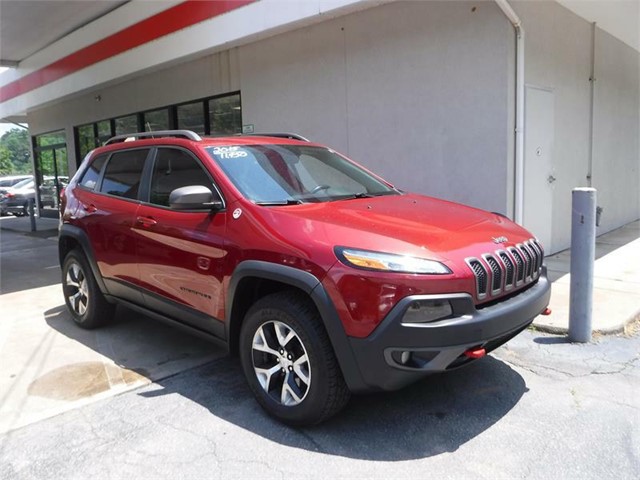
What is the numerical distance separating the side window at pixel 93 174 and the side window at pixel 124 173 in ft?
0.53

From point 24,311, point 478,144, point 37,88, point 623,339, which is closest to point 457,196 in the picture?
point 478,144

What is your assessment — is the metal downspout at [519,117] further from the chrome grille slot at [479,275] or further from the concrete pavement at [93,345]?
the chrome grille slot at [479,275]

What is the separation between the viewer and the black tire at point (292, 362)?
3037mm

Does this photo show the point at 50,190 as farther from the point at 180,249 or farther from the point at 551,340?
the point at 551,340

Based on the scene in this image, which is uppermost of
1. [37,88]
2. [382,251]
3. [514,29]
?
[37,88]

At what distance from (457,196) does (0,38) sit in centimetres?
1244

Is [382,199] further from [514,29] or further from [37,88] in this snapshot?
[37,88]

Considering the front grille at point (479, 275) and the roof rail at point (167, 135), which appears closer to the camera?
the front grille at point (479, 275)

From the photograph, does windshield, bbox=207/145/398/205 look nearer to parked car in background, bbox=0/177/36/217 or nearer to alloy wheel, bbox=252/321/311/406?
alloy wheel, bbox=252/321/311/406

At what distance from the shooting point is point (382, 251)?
9.57 feet

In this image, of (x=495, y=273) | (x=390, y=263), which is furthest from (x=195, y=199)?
(x=495, y=273)

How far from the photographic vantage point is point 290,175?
4004mm

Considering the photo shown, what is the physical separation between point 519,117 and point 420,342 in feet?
15.7

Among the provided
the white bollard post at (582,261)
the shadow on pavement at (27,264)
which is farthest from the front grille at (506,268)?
the shadow on pavement at (27,264)
